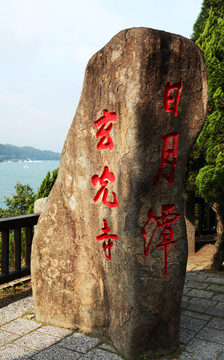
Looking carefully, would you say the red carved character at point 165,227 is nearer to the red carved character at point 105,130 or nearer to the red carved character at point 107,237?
the red carved character at point 107,237

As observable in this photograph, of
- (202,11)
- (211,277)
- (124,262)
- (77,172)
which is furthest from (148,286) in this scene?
(202,11)

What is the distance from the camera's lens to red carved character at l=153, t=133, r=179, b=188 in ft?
10.4

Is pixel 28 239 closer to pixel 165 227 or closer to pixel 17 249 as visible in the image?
pixel 17 249

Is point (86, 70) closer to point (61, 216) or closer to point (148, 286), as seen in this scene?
point (61, 216)

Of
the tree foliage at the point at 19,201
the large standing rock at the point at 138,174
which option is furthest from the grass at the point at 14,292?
the tree foliage at the point at 19,201

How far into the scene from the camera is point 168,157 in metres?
3.22

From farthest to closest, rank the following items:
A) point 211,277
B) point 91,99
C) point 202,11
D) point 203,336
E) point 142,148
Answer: point 202,11
point 211,277
point 203,336
point 91,99
point 142,148

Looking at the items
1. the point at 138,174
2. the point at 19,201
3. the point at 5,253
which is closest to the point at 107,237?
the point at 138,174

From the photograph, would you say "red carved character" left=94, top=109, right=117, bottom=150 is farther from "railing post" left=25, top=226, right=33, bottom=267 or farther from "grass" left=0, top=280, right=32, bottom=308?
"grass" left=0, top=280, right=32, bottom=308

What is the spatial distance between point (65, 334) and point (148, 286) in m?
1.19

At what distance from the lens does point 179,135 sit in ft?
10.7

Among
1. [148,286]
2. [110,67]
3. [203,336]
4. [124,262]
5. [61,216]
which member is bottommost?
[203,336]

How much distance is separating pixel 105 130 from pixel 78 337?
2127 millimetres

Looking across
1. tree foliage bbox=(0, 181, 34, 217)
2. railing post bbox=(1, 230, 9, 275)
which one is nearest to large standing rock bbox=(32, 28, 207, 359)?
railing post bbox=(1, 230, 9, 275)
